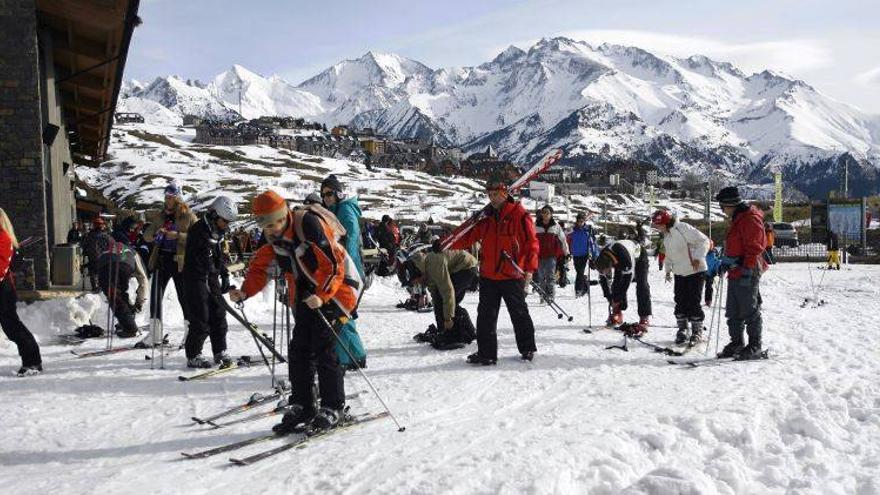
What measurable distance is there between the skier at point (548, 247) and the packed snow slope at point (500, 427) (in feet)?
14.6

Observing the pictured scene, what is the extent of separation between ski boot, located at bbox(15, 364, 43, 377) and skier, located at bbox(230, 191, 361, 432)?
11.8 ft

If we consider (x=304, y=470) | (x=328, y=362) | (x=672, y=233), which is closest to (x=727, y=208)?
(x=672, y=233)

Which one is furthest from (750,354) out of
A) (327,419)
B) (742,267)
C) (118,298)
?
(118,298)

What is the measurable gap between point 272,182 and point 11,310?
85.7 metres

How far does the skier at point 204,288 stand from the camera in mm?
7145

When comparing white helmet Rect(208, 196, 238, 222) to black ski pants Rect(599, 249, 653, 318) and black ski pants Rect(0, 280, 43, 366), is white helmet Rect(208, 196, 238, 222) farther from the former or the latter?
black ski pants Rect(599, 249, 653, 318)

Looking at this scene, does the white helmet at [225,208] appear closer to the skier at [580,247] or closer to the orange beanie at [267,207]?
the orange beanie at [267,207]

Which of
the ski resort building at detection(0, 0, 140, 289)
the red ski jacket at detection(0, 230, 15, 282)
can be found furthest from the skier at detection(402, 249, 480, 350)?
the ski resort building at detection(0, 0, 140, 289)

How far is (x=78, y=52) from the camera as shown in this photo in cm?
1372

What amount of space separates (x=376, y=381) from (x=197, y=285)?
221cm

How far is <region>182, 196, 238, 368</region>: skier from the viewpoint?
23.4ft

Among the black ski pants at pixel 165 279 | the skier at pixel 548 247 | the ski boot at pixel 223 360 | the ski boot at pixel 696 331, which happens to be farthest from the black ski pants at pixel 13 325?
the skier at pixel 548 247

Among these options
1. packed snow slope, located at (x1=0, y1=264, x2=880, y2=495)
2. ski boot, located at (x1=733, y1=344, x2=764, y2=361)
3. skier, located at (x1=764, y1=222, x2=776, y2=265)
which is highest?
skier, located at (x1=764, y1=222, x2=776, y2=265)

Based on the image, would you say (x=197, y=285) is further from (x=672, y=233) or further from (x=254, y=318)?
(x=672, y=233)
